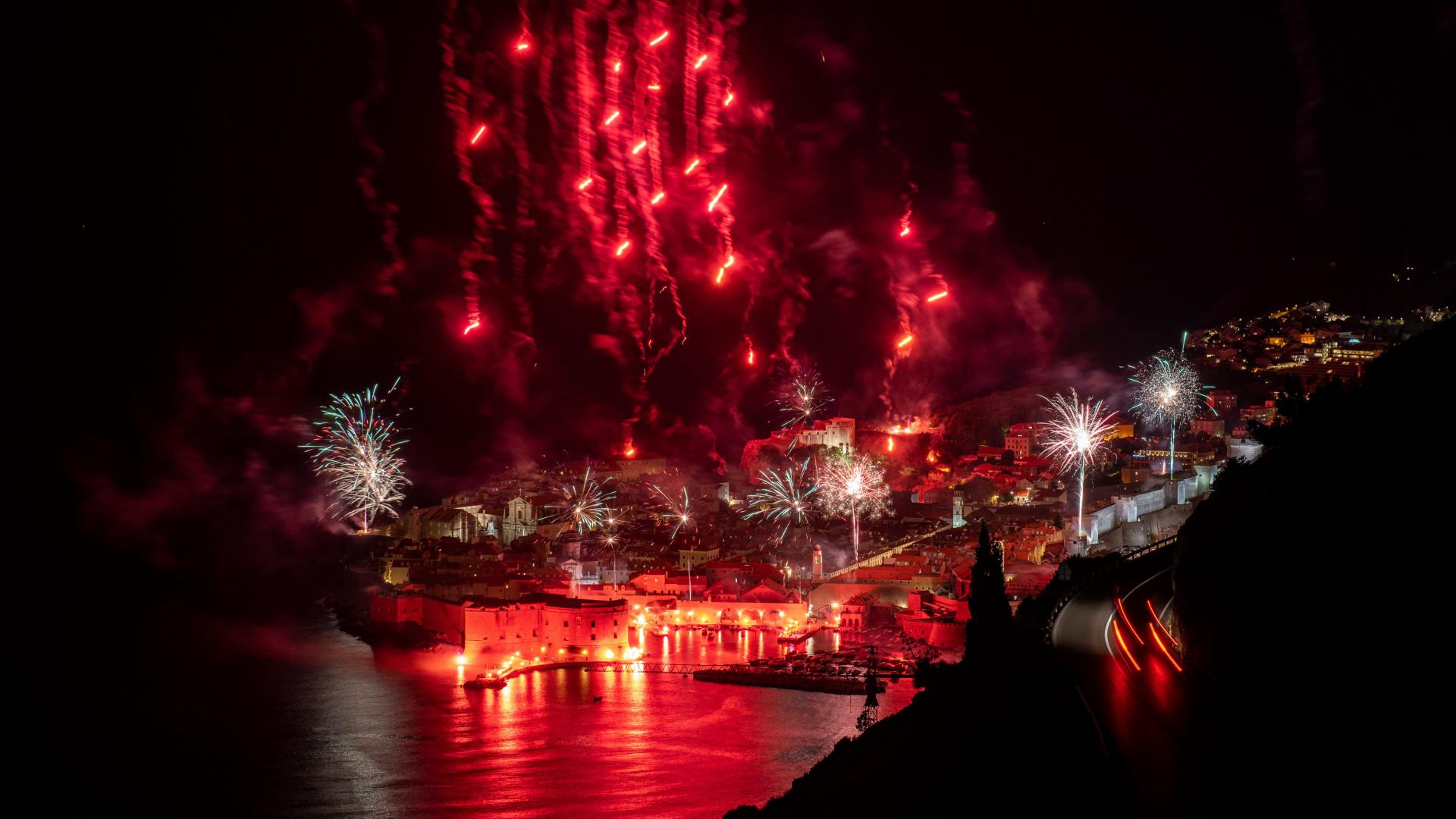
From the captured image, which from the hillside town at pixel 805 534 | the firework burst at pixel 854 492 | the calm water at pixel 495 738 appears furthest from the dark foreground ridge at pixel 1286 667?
the firework burst at pixel 854 492

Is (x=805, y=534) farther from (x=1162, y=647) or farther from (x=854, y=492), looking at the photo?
(x=1162, y=647)

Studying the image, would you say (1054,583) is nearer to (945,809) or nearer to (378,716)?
(945,809)

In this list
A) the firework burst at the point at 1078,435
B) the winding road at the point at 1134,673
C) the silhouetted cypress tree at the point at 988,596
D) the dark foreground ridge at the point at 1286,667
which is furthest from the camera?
the firework burst at the point at 1078,435

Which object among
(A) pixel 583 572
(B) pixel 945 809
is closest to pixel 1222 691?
(B) pixel 945 809

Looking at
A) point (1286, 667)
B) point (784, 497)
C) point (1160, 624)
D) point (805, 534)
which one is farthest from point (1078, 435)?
point (1286, 667)

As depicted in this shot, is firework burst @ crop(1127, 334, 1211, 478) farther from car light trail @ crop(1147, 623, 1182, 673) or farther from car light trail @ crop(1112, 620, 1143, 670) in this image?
car light trail @ crop(1147, 623, 1182, 673)

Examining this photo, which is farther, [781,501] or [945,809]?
[781,501]

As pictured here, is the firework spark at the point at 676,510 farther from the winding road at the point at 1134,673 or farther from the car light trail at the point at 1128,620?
the car light trail at the point at 1128,620
